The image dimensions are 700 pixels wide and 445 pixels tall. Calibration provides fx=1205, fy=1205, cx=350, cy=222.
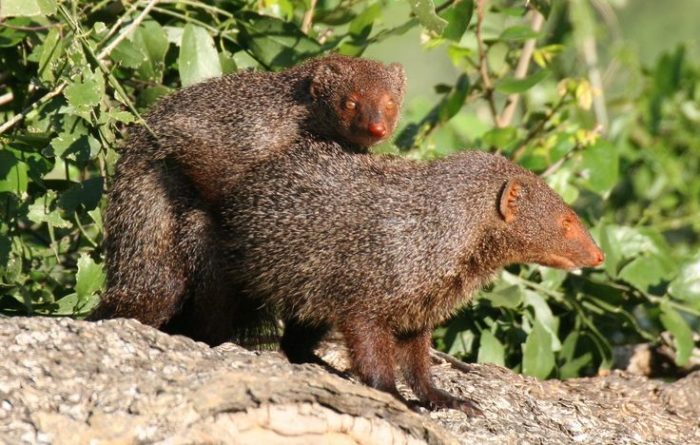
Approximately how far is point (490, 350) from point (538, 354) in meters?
0.19

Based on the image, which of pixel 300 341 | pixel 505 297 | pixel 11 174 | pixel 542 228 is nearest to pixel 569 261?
pixel 542 228

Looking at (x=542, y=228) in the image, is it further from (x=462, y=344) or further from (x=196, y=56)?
(x=196, y=56)

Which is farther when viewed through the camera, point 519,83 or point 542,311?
point 519,83

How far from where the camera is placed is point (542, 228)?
419 centimetres

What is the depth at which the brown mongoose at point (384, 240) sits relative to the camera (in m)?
3.88

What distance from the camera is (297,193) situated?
4051mm

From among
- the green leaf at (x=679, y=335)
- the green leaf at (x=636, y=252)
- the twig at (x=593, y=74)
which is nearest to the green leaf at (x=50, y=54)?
the green leaf at (x=636, y=252)

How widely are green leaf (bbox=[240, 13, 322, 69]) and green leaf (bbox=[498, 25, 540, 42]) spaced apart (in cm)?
87

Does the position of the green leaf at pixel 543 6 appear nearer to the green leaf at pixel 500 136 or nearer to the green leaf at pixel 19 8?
the green leaf at pixel 500 136

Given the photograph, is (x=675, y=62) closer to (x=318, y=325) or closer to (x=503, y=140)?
(x=503, y=140)

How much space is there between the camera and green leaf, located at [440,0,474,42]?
4.79m

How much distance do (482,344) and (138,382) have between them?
209 cm

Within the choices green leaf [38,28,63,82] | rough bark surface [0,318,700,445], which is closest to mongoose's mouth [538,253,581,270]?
rough bark surface [0,318,700,445]

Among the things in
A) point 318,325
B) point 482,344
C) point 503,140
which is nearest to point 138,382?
point 318,325
